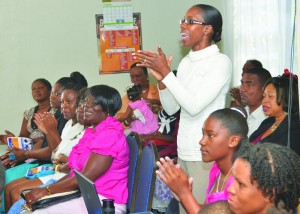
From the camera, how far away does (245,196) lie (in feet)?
5.81

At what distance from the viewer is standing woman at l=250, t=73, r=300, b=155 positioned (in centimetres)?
303

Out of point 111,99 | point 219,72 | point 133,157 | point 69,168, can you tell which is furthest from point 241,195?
point 69,168

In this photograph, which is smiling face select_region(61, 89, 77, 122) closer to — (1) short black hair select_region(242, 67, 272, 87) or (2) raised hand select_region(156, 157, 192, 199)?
(1) short black hair select_region(242, 67, 272, 87)

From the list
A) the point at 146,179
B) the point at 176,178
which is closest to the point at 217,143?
the point at 176,178

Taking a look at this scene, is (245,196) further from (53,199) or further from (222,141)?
(53,199)

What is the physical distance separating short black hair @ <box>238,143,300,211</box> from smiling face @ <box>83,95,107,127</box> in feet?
5.16

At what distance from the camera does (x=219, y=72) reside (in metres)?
2.80

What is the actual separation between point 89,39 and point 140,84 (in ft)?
2.79

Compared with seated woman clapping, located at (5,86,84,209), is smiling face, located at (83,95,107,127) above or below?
above

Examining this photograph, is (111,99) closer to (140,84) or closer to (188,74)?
(188,74)

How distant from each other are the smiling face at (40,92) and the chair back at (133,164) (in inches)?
88.3

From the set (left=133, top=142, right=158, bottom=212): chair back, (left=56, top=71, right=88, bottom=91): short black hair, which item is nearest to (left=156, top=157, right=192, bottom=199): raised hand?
(left=133, top=142, right=158, bottom=212): chair back

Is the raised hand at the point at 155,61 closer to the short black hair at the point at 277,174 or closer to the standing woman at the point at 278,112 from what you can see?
the standing woman at the point at 278,112

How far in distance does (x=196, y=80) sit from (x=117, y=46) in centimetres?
285
